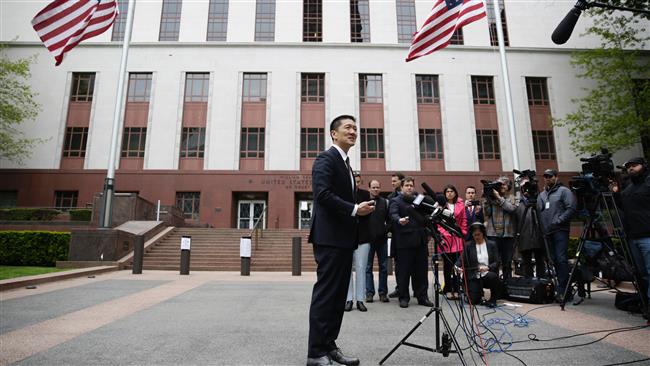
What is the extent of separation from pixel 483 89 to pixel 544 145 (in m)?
6.05

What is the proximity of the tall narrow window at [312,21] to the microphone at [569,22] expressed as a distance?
26.7 meters

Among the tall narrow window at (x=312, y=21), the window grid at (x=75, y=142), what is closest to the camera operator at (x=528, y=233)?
the tall narrow window at (x=312, y=21)

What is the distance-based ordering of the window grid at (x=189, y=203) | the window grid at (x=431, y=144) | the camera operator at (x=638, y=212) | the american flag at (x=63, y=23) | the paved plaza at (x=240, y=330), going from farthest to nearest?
the window grid at (x=431, y=144), the window grid at (x=189, y=203), the american flag at (x=63, y=23), the camera operator at (x=638, y=212), the paved plaza at (x=240, y=330)

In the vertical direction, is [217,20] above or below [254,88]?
above

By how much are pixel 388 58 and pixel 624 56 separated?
14.9 meters

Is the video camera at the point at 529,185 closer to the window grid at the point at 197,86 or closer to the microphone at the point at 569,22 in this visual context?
the microphone at the point at 569,22

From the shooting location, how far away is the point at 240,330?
4.56m

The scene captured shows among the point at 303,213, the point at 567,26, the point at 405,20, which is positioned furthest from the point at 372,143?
the point at 567,26

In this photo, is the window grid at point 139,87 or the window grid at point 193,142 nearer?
the window grid at point 193,142

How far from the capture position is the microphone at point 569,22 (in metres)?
4.50

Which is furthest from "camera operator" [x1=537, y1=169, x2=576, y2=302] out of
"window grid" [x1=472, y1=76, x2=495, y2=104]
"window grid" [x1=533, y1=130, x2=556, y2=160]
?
"window grid" [x1=533, y1=130, x2=556, y2=160]

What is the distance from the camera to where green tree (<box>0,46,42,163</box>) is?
2452 centimetres

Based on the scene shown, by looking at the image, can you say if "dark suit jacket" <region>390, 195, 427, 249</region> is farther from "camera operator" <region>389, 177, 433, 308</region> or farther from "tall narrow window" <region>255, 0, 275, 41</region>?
"tall narrow window" <region>255, 0, 275, 41</region>

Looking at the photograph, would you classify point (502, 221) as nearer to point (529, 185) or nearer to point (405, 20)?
point (529, 185)
